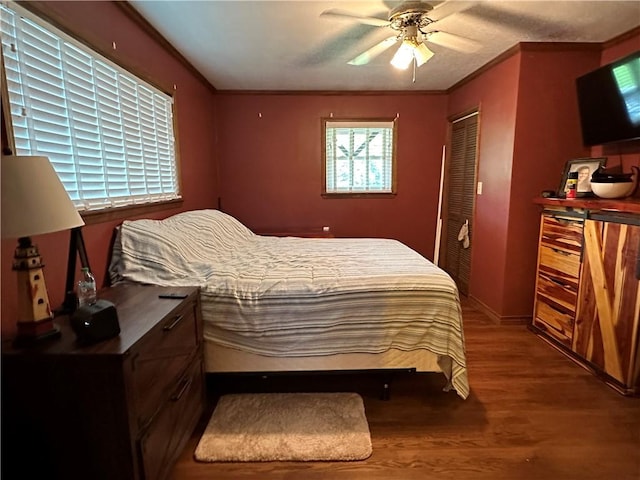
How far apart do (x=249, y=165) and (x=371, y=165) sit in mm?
1505

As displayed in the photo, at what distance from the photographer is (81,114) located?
67.3 inches

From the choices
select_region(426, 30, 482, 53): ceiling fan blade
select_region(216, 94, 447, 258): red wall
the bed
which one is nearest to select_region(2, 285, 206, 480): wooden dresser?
the bed

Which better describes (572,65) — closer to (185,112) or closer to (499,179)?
(499,179)

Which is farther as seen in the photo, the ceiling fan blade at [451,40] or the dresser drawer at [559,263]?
the dresser drawer at [559,263]

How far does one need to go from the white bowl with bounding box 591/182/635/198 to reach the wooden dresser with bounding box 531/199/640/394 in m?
0.11

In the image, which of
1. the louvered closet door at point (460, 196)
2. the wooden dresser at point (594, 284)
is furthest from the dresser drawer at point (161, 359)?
the louvered closet door at point (460, 196)

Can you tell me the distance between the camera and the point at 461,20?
2.37 m

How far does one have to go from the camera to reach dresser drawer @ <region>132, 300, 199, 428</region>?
119 centimetres

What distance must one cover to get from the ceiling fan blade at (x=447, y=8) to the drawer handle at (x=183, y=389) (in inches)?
89.0

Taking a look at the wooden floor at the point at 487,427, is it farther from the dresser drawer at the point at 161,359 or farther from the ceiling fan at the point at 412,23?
the ceiling fan at the point at 412,23

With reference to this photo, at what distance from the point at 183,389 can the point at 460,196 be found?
3.50 metres

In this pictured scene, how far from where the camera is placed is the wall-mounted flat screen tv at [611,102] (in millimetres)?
2207

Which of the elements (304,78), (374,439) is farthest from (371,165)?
(374,439)

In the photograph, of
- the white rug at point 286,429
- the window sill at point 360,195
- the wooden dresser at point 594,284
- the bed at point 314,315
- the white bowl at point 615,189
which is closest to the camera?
the white rug at point 286,429
